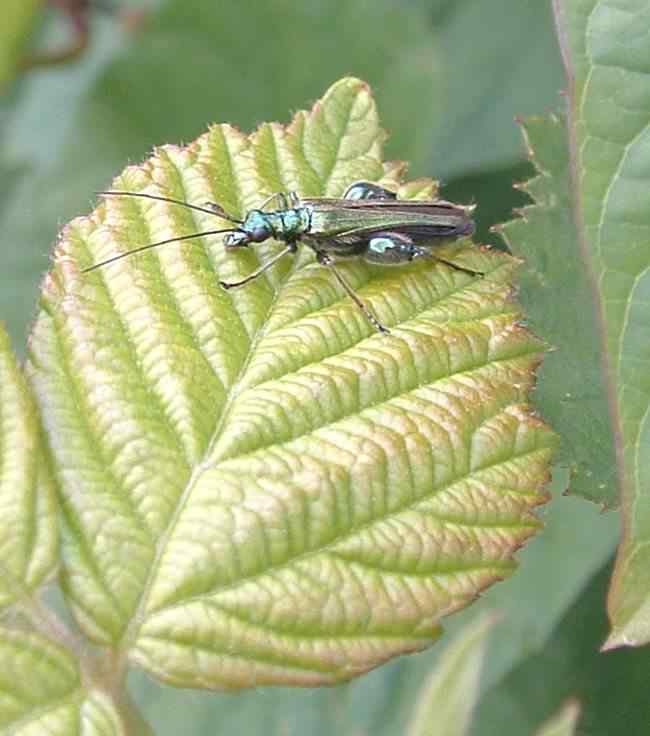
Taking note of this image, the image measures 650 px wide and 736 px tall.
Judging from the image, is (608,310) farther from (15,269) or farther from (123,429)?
(15,269)

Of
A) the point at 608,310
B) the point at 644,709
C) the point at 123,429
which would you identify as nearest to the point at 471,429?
the point at 608,310

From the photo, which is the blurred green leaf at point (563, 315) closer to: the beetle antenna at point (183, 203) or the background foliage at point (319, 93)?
the beetle antenna at point (183, 203)

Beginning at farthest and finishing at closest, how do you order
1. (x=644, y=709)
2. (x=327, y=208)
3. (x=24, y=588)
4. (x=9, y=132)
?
(x=9, y=132) → (x=327, y=208) → (x=644, y=709) → (x=24, y=588)

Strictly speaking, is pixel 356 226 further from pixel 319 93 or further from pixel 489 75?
pixel 489 75

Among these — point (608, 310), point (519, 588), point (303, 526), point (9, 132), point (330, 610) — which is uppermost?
point (9, 132)

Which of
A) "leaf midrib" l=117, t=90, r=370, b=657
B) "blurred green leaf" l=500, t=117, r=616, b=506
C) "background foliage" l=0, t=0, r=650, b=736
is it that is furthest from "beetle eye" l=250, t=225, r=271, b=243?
"background foliage" l=0, t=0, r=650, b=736

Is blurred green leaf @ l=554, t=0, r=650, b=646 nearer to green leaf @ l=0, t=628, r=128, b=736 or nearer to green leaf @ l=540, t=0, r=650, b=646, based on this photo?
green leaf @ l=540, t=0, r=650, b=646

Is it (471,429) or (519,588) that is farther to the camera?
(519,588)

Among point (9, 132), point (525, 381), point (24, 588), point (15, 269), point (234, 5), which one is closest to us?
point (24, 588)
